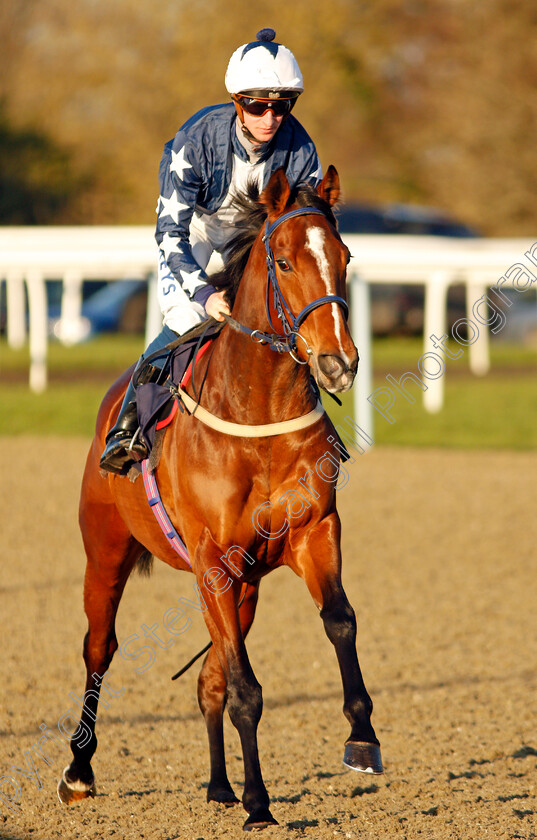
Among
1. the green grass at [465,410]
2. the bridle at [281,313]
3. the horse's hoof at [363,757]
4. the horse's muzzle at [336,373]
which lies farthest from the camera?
the green grass at [465,410]

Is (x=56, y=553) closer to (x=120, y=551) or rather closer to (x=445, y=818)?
(x=120, y=551)

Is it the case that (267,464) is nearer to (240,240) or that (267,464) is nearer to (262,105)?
(240,240)

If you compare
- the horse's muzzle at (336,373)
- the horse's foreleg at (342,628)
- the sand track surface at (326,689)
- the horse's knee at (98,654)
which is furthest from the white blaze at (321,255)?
the horse's knee at (98,654)

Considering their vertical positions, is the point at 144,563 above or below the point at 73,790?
above

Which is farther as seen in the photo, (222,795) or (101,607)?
(101,607)

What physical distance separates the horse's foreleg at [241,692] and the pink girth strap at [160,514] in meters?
0.39

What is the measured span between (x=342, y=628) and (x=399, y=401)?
44.1 ft

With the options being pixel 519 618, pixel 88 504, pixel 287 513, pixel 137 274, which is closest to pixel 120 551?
pixel 88 504

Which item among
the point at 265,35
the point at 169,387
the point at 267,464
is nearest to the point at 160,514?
the point at 169,387

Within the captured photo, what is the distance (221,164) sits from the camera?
→ 394 cm

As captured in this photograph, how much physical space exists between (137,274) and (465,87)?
17.7 m

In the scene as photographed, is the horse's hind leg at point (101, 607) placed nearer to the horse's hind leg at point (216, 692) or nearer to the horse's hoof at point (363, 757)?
the horse's hind leg at point (216, 692)

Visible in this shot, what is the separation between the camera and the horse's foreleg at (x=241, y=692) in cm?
354

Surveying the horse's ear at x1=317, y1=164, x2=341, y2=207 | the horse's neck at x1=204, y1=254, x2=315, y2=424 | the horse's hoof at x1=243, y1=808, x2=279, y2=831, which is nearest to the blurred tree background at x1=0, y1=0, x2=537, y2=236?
the horse's ear at x1=317, y1=164, x2=341, y2=207
